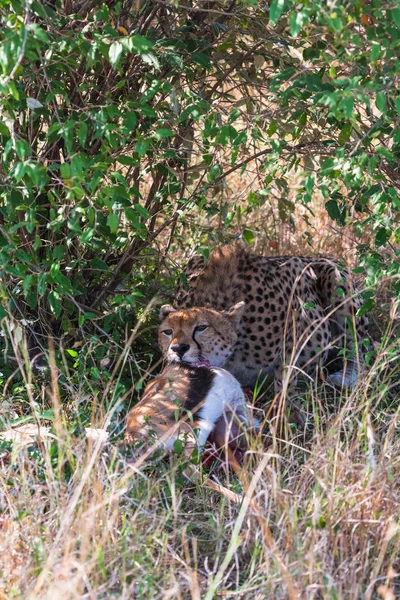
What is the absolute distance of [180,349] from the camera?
14.0 ft

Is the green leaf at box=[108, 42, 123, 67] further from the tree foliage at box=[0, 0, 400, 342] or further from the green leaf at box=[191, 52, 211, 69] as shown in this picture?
the green leaf at box=[191, 52, 211, 69]

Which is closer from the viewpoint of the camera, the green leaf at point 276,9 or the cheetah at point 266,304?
the green leaf at point 276,9

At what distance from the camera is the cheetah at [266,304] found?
475 cm

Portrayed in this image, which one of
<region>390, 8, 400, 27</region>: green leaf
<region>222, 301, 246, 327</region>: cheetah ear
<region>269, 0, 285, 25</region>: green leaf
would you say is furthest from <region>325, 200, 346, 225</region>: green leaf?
<region>269, 0, 285, 25</region>: green leaf

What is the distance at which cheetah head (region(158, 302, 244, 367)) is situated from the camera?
14.1 feet

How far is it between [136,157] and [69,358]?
3.58ft

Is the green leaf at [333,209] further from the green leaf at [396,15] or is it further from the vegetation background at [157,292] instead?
the green leaf at [396,15]

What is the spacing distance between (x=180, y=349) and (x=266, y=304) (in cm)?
80

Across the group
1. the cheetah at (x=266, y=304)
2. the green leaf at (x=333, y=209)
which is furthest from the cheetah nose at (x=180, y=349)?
the green leaf at (x=333, y=209)

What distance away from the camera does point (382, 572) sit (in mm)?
2895

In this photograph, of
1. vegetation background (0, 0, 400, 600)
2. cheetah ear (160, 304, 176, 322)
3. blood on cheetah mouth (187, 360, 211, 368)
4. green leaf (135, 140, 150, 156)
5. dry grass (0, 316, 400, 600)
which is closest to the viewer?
dry grass (0, 316, 400, 600)

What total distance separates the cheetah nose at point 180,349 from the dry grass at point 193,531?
98 cm

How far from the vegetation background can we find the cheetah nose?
285mm

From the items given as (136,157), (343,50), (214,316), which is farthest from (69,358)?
(343,50)
